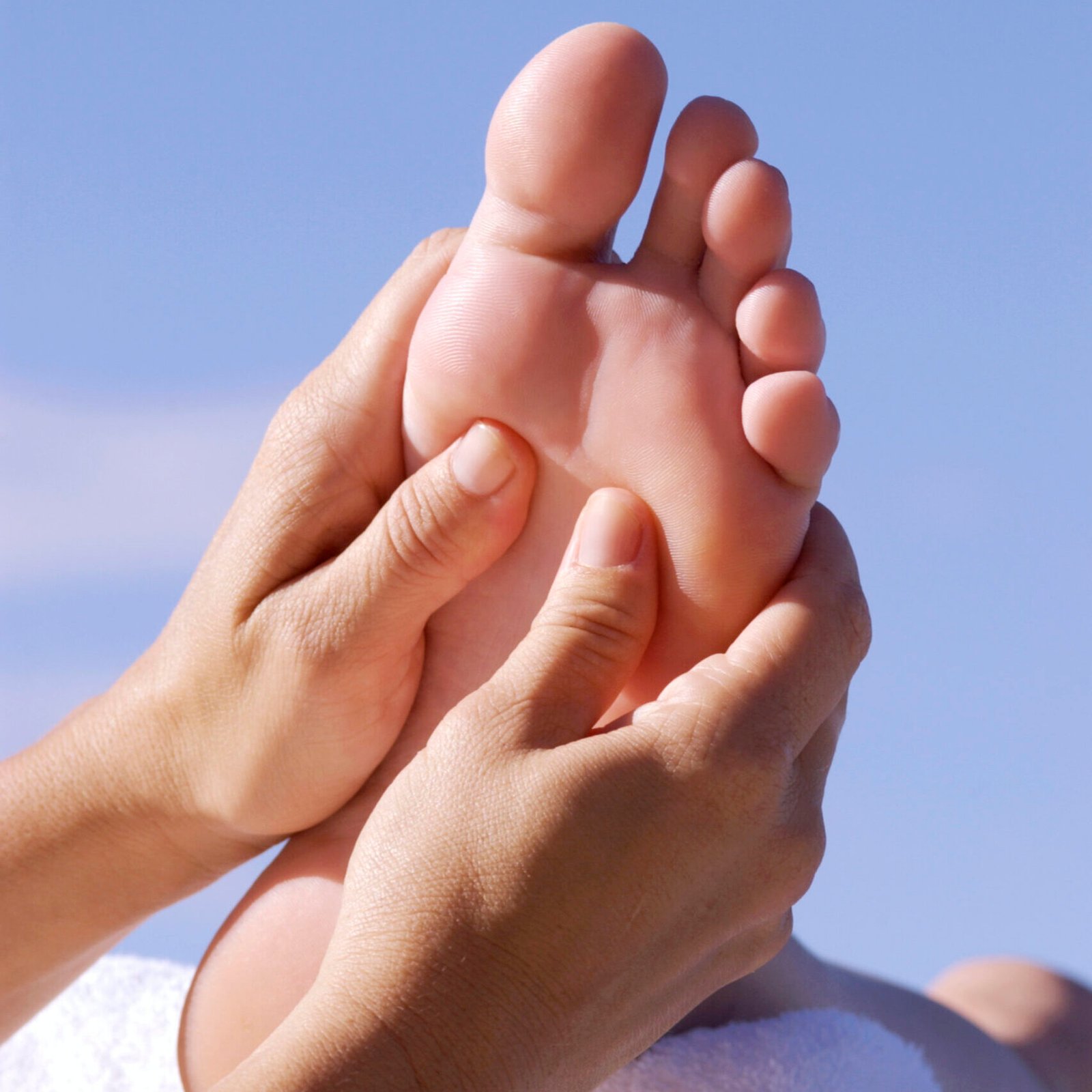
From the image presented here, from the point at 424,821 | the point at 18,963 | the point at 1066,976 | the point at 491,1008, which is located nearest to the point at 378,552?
the point at 424,821

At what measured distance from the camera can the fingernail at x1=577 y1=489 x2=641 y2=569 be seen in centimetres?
89

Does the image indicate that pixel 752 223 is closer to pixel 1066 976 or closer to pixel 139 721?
pixel 139 721

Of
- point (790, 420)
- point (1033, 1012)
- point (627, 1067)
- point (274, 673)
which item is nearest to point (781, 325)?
point (790, 420)

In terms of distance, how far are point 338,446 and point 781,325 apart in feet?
1.09

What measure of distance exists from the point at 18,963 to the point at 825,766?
691mm

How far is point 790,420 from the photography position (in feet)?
2.84

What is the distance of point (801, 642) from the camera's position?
0.85 meters

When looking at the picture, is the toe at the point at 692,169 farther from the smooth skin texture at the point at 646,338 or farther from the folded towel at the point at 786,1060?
the folded towel at the point at 786,1060

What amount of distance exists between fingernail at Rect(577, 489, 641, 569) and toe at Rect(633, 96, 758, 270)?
17 centimetres

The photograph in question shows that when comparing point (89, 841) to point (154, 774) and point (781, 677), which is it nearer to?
point (154, 774)

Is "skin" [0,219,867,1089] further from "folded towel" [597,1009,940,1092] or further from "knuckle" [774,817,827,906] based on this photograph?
"folded towel" [597,1009,940,1092]

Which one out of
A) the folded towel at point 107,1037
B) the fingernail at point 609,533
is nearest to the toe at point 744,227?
the fingernail at point 609,533

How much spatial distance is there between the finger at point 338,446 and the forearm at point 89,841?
0.61 feet

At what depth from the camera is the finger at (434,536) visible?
93cm
